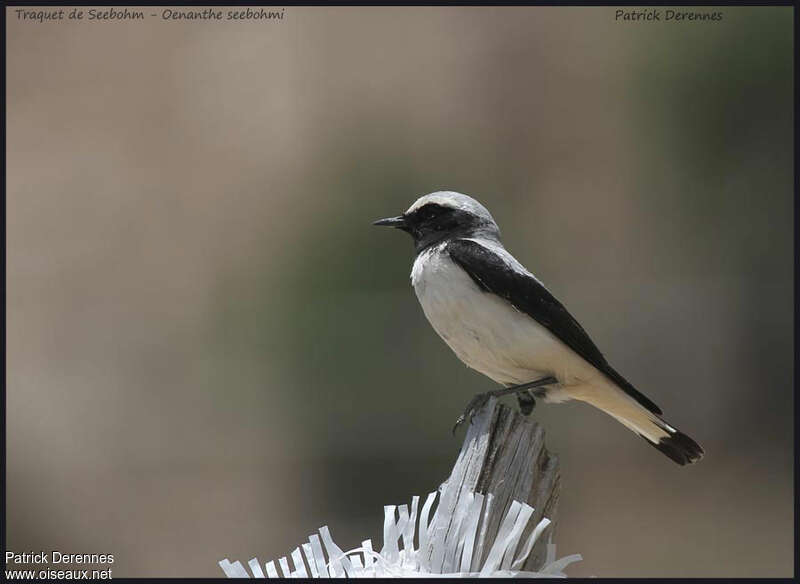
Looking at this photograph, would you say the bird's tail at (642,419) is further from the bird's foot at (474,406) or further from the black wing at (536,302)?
the bird's foot at (474,406)

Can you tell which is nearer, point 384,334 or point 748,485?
point 384,334

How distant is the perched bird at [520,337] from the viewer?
14.6 ft

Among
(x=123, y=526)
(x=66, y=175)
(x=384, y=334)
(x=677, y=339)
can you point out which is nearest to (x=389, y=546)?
(x=384, y=334)

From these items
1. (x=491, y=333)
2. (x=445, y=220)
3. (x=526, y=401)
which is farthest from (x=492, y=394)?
(x=445, y=220)

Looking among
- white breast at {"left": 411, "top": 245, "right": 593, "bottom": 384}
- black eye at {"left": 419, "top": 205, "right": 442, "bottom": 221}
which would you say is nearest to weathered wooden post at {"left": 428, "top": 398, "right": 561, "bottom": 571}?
white breast at {"left": 411, "top": 245, "right": 593, "bottom": 384}

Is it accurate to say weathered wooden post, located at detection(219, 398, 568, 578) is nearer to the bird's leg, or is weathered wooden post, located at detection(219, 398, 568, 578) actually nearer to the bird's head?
the bird's leg

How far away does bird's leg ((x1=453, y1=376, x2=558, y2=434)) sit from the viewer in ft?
12.7

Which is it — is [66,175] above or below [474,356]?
above

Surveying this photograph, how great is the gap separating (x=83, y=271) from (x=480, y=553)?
11182 mm

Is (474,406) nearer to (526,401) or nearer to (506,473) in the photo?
(506,473)

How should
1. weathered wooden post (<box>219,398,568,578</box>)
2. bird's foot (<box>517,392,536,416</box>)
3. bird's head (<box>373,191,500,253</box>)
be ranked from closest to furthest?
weathered wooden post (<box>219,398,568,578</box>)
bird's foot (<box>517,392,536,416</box>)
bird's head (<box>373,191,500,253</box>)

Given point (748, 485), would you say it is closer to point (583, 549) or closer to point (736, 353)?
point (736, 353)

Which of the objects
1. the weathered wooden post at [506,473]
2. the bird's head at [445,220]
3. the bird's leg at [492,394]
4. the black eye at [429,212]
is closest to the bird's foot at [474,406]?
the bird's leg at [492,394]

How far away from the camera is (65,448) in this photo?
40.2ft
